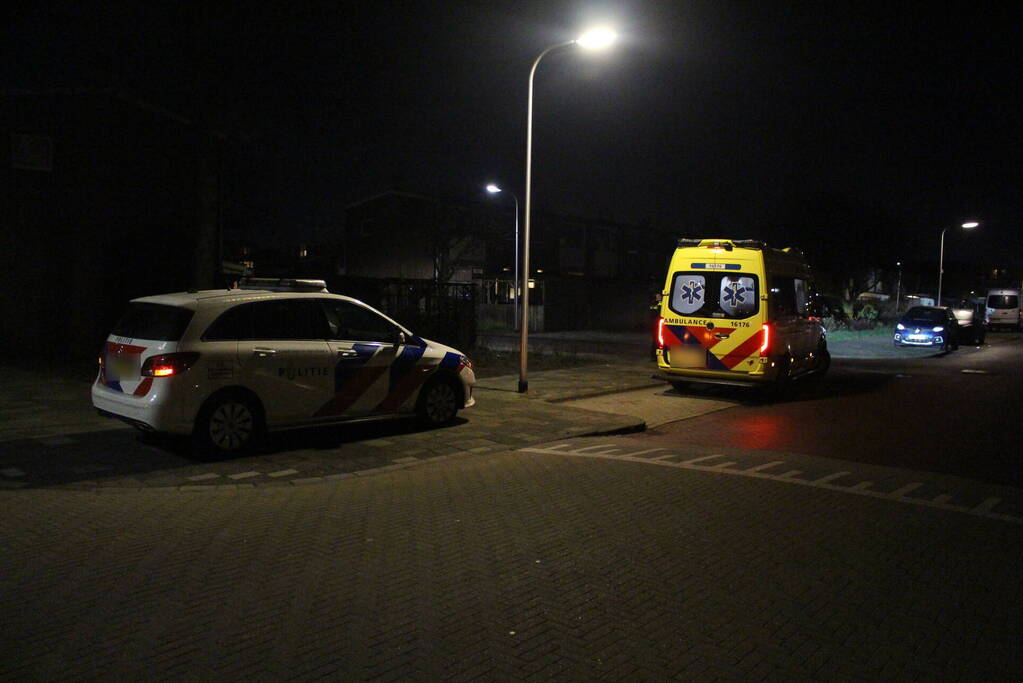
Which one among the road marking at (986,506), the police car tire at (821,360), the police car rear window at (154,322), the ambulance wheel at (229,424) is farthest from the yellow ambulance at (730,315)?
the police car rear window at (154,322)

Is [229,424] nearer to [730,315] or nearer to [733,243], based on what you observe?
[730,315]

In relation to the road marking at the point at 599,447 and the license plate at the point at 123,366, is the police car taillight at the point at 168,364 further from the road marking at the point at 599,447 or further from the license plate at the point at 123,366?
the road marking at the point at 599,447

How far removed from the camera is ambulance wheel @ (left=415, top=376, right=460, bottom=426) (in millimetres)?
10211

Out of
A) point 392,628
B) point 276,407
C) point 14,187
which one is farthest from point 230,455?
point 14,187

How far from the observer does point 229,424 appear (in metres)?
8.21

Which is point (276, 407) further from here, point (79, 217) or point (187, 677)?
point (79, 217)

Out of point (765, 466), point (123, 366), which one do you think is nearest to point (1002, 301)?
point (765, 466)

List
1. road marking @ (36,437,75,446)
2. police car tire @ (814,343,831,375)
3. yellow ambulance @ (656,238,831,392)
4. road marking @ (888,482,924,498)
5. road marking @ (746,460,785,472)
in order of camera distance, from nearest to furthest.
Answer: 1. road marking @ (888,482,924,498)
2. road marking @ (746,460,785,472)
3. road marking @ (36,437,75,446)
4. yellow ambulance @ (656,238,831,392)
5. police car tire @ (814,343,831,375)

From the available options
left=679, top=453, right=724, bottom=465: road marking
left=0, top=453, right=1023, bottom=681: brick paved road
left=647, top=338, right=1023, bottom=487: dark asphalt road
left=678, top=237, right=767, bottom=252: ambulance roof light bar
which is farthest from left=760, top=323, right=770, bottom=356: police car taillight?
left=0, top=453, right=1023, bottom=681: brick paved road

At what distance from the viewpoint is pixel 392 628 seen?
4.18m

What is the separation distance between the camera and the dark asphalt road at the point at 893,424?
9430 mm

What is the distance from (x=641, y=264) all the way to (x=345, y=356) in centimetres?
4791

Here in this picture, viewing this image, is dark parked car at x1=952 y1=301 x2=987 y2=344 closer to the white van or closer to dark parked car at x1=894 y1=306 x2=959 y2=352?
dark parked car at x1=894 y1=306 x2=959 y2=352

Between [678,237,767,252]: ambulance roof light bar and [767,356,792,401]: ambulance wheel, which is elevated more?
[678,237,767,252]: ambulance roof light bar
